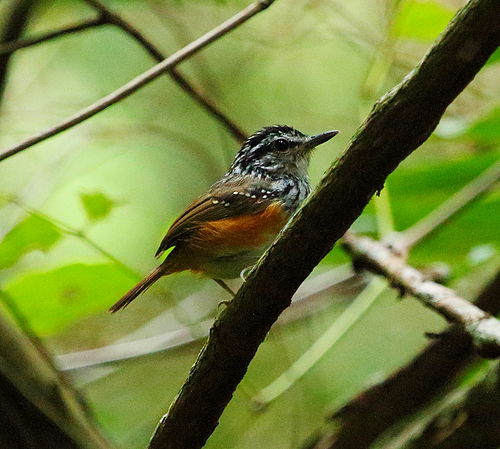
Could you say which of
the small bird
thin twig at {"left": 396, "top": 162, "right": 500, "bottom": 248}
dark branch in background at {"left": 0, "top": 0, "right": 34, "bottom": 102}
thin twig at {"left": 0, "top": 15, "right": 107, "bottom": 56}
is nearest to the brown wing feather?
the small bird

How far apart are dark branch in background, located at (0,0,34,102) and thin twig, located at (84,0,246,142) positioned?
42cm

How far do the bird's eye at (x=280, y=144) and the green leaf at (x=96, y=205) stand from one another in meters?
0.88

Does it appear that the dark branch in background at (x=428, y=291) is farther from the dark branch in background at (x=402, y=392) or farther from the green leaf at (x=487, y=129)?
the green leaf at (x=487, y=129)

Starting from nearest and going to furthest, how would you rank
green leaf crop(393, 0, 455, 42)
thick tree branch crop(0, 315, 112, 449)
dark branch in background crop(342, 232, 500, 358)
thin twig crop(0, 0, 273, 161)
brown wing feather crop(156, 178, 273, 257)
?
dark branch in background crop(342, 232, 500, 358) → thin twig crop(0, 0, 273, 161) → thick tree branch crop(0, 315, 112, 449) → brown wing feather crop(156, 178, 273, 257) → green leaf crop(393, 0, 455, 42)

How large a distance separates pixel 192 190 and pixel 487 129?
3065 mm

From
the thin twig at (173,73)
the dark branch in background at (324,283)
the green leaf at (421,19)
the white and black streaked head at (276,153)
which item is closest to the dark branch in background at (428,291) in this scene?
the dark branch in background at (324,283)

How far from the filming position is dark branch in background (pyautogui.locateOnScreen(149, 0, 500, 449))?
1706 mm

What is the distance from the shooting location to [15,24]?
161 inches

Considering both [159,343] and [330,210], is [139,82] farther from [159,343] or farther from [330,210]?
[159,343]

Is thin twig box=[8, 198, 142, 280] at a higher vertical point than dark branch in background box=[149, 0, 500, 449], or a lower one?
higher

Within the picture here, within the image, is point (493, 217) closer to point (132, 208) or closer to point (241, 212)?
point (241, 212)

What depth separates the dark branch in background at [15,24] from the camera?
4.05 metres

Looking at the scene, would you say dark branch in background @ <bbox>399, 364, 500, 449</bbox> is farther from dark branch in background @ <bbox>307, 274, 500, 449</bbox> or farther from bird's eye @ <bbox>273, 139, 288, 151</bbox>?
bird's eye @ <bbox>273, 139, 288, 151</bbox>

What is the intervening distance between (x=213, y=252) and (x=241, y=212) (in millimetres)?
189
